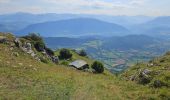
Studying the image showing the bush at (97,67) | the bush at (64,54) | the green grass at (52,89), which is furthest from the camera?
the bush at (64,54)

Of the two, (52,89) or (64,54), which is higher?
(52,89)

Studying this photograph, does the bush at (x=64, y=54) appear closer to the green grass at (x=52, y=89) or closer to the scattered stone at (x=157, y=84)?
the green grass at (x=52, y=89)

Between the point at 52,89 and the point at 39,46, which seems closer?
the point at 52,89

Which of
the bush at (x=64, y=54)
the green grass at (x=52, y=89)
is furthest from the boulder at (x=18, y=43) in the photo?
the bush at (x=64, y=54)

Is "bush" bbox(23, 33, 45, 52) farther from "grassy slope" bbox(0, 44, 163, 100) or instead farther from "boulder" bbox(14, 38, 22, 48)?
"grassy slope" bbox(0, 44, 163, 100)

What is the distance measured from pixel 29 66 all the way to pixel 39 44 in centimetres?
2751

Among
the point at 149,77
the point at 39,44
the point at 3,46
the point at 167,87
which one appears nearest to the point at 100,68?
the point at 39,44

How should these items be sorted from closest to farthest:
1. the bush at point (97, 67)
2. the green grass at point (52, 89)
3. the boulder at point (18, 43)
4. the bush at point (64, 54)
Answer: the green grass at point (52, 89), the boulder at point (18, 43), the bush at point (97, 67), the bush at point (64, 54)

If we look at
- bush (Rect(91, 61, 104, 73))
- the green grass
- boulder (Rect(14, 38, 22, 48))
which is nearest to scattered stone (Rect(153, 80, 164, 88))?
the green grass

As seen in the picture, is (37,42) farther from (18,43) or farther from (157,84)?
(157,84)

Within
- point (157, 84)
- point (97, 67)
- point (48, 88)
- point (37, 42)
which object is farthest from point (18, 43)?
point (157, 84)

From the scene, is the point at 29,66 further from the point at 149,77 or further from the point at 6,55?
the point at 149,77

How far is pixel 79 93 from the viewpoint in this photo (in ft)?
104

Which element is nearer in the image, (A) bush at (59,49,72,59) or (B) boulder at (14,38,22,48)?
A: (B) boulder at (14,38,22,48)
